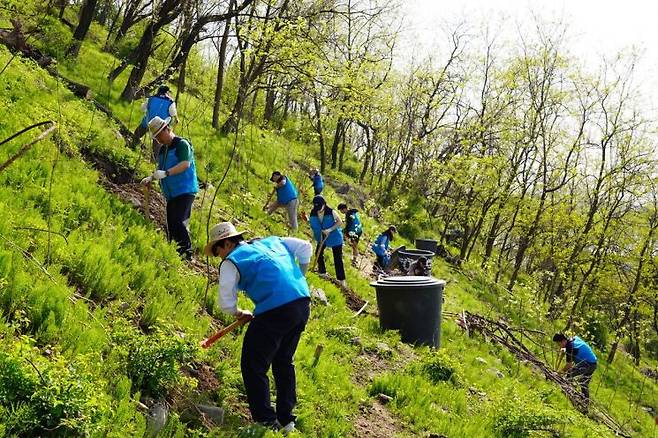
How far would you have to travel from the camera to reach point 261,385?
4.35 m

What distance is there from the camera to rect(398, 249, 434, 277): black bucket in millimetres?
12922

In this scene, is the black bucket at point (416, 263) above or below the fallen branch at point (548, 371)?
above

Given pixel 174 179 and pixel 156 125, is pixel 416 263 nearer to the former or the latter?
pixel 174 179

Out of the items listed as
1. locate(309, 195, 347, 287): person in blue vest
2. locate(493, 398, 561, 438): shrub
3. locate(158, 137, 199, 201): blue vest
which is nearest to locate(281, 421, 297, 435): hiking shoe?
locate(493, 398, 561, 438): shrub

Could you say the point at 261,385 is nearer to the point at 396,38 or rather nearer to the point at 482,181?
the point at 482,181

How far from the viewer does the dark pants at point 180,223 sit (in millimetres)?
7164

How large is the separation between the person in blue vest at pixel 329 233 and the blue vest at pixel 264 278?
6.77 meters

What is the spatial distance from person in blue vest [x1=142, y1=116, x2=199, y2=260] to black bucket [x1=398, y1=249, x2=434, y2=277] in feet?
22.5

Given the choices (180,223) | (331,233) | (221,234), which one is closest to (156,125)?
(180,223)

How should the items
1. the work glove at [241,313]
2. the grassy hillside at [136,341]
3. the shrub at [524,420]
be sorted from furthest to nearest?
1. the shrub at [524,420]
2. the work glove at [241,313]
3. the grassy hillside at [136,341]

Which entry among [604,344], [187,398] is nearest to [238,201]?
[187,398]

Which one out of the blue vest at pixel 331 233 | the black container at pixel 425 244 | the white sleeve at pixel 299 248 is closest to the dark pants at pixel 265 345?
the white sleeve at pixel 299 248

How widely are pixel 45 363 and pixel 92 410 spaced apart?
0.37 m

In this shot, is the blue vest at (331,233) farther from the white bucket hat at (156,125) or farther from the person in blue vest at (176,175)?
the white bucket hat at (156,125)
